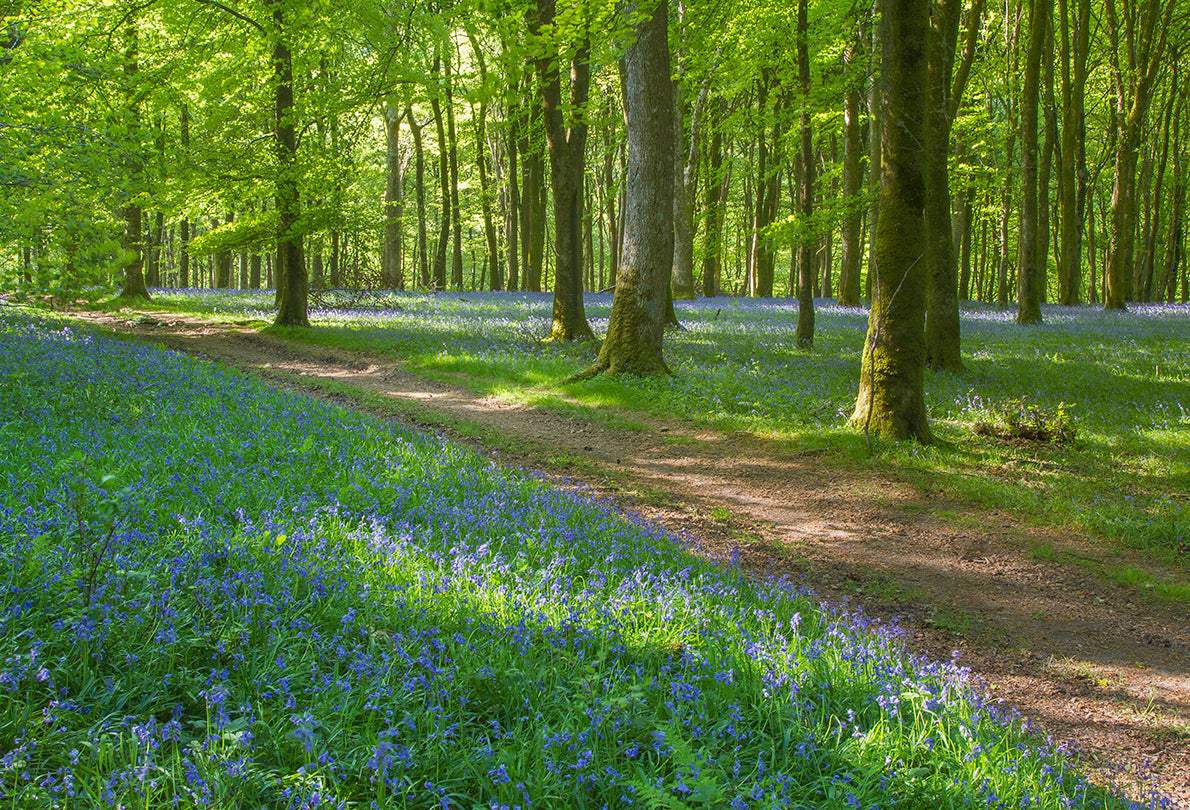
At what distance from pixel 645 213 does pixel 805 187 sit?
490cm

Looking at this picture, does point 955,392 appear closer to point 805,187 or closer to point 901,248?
point 901,248

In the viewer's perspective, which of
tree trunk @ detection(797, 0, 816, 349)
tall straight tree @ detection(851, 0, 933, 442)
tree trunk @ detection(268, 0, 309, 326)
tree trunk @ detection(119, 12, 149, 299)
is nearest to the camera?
tree trunk @ detection(119, 12, 149, 299)

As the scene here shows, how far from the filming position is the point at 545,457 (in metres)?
9.22

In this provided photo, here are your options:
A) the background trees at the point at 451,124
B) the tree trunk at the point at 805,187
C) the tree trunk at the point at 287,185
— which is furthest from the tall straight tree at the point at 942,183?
the tree trunk at the point at 287,185

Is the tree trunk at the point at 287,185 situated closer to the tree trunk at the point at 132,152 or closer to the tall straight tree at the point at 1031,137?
the tree trunk at the point at 132,152

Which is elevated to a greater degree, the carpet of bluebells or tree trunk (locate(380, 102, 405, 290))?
tree trunk (locate(380, 102, 405, 290))

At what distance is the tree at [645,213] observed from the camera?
42.2ft

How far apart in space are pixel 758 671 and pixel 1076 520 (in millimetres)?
5452

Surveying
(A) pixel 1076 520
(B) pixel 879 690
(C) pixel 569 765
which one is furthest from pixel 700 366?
(C) pixel 569 765

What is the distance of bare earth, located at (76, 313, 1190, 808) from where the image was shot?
426cm

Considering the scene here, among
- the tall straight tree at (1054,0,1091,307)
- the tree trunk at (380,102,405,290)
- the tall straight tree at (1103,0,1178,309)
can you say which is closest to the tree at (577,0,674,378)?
→ the tall straight tree at (1054,0,1091,307)

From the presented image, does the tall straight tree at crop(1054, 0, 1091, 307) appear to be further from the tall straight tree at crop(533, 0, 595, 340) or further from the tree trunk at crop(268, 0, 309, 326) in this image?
the tree trunk at crop(268, 0, 309, 326)

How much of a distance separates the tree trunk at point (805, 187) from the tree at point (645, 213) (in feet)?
11.3

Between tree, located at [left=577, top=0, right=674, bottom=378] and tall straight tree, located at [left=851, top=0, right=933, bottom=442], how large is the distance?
15.0 ft
